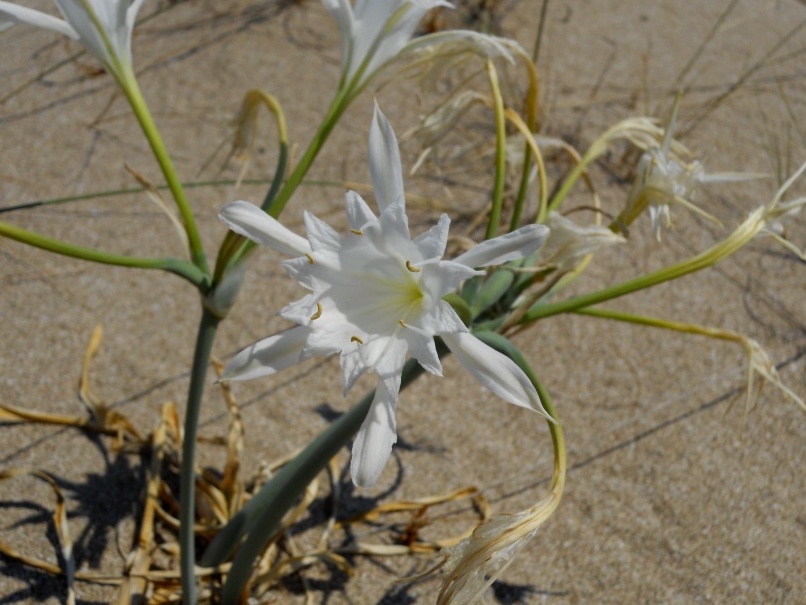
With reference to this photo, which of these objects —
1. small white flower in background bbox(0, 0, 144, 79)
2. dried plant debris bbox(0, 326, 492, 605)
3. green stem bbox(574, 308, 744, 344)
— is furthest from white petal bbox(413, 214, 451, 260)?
dried plant debris bbox(0, 326, 492, 605)

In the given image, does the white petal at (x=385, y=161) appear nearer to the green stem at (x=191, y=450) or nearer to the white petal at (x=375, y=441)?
the white petal at (x=375, y=441)

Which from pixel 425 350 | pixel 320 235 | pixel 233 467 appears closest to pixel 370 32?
pixel 320 235

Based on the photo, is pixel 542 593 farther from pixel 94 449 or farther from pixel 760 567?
pixel 94 449

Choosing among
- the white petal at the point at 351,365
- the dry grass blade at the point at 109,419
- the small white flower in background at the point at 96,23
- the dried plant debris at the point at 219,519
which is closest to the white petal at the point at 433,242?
the white petal at the point at 351,365

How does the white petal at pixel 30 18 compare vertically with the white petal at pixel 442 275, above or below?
above

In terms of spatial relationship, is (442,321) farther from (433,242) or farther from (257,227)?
(257,227)

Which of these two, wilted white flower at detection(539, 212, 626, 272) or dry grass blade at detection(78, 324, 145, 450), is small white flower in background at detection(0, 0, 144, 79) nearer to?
wilted white flower at detection(539, 212, 626, 272)
